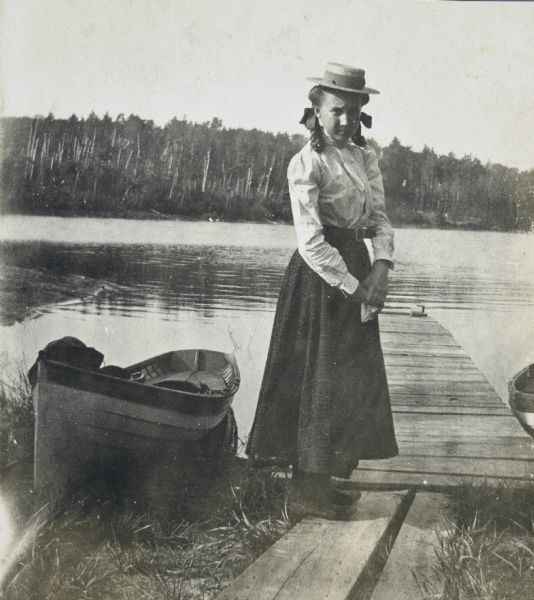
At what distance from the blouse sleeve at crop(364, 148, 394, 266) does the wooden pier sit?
A: 0.44 meters

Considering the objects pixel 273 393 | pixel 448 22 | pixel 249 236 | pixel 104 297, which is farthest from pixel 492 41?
pixel 104 297

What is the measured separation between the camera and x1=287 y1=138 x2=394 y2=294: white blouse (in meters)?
2.96

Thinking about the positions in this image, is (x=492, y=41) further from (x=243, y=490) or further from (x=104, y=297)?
(x=243, y=490)

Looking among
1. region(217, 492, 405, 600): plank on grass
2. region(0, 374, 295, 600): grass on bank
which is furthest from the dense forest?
region(217, 492, 405, 600): plank on grass

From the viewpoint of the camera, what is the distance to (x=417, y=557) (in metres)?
2.88

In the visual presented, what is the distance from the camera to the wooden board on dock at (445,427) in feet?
11.0

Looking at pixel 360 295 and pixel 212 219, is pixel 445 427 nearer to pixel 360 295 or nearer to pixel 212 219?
pixel 360 295

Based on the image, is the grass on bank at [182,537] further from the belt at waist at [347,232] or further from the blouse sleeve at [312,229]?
the belt at waist at [347,232]

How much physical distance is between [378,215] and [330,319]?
50 centimetres

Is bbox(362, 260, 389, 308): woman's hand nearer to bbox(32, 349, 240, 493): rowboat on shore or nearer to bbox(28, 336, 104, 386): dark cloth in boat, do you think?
bbox(32, 349, 240, 493): rowboat on shore

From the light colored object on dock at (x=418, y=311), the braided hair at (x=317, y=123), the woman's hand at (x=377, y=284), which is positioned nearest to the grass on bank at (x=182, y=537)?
the light colored object on dock at (x=418, y=311)

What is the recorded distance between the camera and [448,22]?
321 cm

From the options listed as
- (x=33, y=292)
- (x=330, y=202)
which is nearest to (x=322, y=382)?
(x=330, y=202)

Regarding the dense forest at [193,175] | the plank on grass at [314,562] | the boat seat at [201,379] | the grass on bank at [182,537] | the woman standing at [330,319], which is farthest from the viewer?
the boat seat at [201,379]
